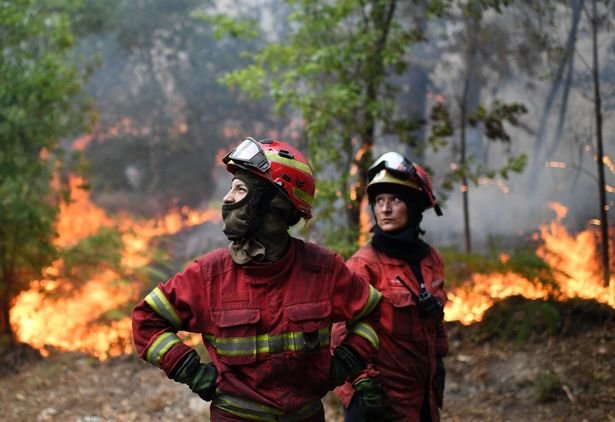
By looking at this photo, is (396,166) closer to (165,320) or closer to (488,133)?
(165,320)

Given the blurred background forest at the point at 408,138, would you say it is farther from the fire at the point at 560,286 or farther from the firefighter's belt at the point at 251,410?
→ the firefighter's belt at the point at 251,410

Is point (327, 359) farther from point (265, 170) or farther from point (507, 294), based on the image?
point (507, 294)

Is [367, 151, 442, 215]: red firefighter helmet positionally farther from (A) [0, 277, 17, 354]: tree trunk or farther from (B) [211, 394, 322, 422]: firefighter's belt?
(A) [0, 277, 17, 354]: tree trunk

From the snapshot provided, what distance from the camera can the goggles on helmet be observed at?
3527 millimetres

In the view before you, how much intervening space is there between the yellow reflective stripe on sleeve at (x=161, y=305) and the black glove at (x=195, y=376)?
0.59 feet

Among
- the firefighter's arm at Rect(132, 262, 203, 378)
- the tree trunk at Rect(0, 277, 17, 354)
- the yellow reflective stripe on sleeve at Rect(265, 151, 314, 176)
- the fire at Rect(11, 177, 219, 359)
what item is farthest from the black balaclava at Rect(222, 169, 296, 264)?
the tree trunk at Rect(0, 277, 17, 354)

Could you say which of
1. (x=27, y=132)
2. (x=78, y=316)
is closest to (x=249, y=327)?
(x=27, y=132)

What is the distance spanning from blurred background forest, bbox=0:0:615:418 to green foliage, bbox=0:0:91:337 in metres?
0.03

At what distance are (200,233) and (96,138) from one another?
5.21 m

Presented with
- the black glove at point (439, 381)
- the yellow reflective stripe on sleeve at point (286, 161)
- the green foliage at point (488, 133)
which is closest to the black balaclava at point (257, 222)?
the yellow reflective stripe on sleeve at point (286, 161)

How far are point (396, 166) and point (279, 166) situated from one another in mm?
1134

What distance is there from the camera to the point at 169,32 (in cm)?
1798

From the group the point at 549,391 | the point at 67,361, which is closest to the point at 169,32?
the point at 67,361

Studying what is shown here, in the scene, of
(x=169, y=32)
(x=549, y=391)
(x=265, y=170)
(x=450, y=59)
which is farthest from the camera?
(x=169, y=32)
